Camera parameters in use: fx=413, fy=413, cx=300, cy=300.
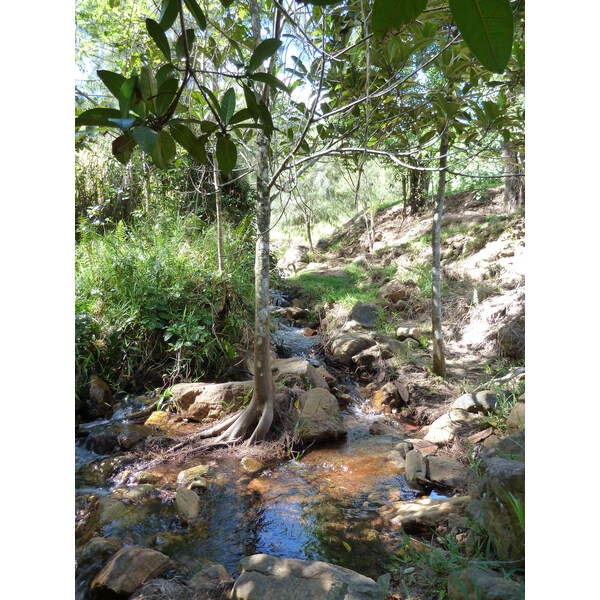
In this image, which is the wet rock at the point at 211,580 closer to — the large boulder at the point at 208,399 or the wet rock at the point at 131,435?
the wet rock at the point at 131,435

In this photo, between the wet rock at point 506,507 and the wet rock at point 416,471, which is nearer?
the wet rock at point 506,507

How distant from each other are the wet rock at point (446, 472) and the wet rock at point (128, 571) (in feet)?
4.67

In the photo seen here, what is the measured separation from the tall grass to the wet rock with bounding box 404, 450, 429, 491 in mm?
1747

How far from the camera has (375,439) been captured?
2.98 metres

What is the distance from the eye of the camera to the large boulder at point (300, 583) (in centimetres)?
127

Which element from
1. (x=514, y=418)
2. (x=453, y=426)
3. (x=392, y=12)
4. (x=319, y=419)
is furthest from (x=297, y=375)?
(x=392, y=12)

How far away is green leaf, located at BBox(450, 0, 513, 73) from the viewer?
0.39 meters

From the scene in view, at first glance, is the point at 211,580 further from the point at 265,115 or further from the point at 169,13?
the point at 169,13

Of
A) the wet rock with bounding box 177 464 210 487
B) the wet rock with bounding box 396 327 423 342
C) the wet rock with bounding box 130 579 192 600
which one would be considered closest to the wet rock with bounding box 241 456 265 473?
the wet rock with bounding box 177 464 210 487

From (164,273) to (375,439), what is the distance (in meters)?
2.21

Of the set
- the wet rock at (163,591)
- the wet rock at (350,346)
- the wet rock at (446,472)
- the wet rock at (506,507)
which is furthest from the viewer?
the wet rock at (350,346)

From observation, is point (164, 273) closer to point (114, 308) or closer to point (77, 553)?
point (114, 308)

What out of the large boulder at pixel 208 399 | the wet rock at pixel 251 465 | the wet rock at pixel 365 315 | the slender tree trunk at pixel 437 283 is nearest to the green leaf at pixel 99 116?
the wet rock at pixel 251 465
